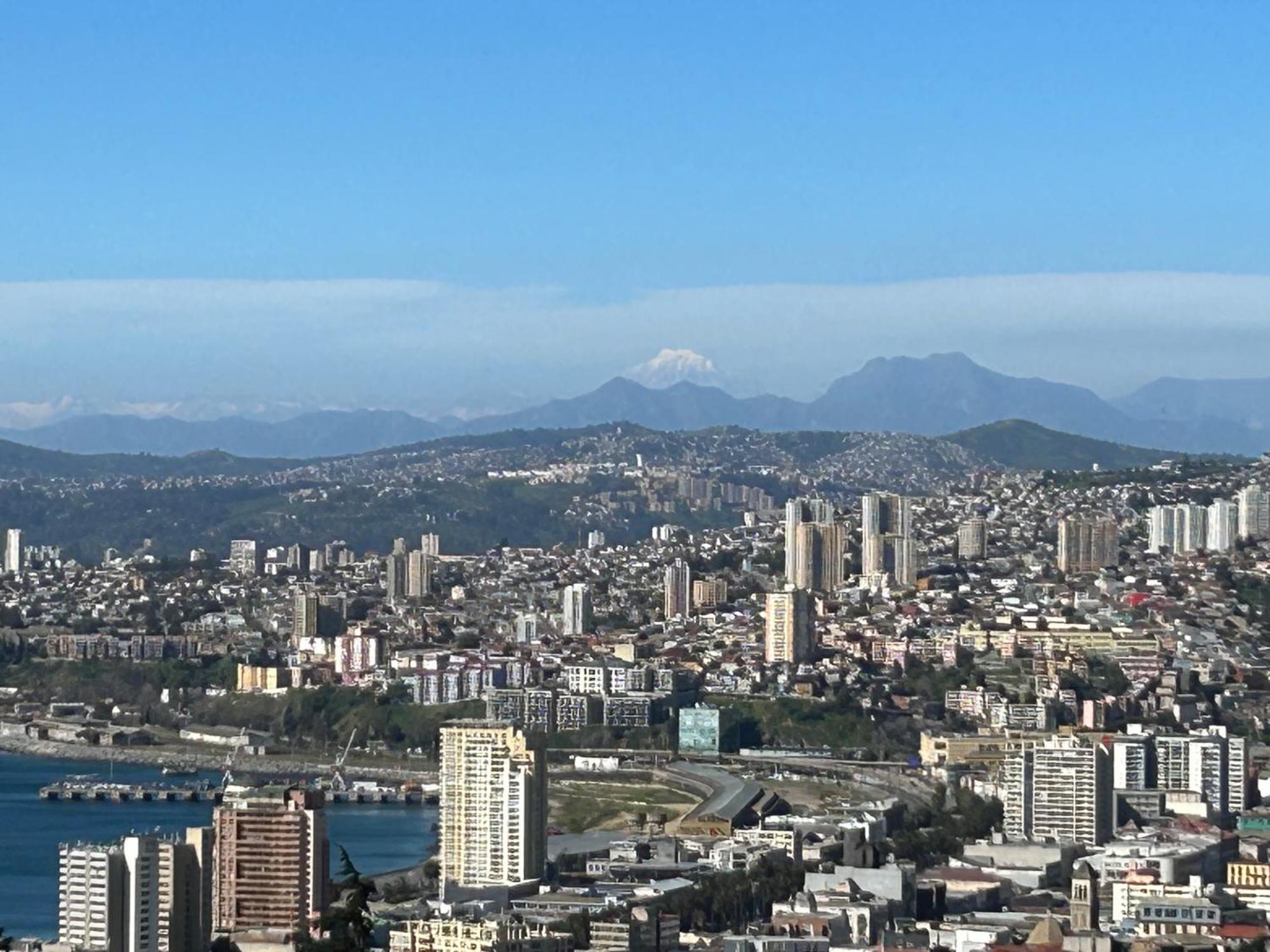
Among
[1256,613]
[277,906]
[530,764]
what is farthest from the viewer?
[1256,613]

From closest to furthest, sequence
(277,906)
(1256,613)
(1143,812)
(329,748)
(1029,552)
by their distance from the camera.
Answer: (277,906)
(1143,812)
(329,748)
(1256,613)
(1029,552)

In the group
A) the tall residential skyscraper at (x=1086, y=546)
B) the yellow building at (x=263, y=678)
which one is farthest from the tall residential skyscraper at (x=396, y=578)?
the tall residential skyscraper at (x=1086, y=546)

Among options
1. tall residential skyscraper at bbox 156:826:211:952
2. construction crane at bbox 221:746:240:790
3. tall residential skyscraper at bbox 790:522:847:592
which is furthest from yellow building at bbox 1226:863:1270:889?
tall residential skyscraper at bbox 790:522:847:592

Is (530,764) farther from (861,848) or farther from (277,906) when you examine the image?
(277,906)

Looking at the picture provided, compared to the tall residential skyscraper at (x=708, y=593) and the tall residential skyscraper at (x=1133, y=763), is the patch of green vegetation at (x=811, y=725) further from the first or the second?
the tall residential skyscraper at (x=708, y=593)

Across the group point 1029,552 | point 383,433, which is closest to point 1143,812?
point 1029,552

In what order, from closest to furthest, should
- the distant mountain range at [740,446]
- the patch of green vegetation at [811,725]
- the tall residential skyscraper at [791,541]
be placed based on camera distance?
the patch of green vegetation at [811,725] → the tall residential skyscraper at [791,541] → the distant mountain range at [740,446]
